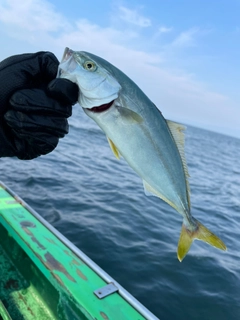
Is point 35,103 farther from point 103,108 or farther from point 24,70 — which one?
point 103,108

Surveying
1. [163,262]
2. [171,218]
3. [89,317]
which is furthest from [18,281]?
[171,218]

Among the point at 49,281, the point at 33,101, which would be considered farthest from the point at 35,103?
the point at 49,281

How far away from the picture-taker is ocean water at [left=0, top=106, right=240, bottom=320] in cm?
554

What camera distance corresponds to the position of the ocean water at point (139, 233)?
18.2 ft

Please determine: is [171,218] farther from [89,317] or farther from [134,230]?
[89,317]

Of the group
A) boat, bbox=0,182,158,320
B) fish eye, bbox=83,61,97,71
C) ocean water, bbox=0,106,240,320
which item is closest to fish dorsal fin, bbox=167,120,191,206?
fish eye, bbox=83,61,97,71

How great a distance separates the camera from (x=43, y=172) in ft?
37.3

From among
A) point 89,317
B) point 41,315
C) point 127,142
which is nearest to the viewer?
point 127,142

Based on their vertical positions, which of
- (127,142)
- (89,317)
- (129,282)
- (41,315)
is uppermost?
(127,142)

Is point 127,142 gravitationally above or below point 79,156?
above

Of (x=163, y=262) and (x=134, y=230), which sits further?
(x=134, y=230)

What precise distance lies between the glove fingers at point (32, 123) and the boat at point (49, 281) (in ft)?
6.23

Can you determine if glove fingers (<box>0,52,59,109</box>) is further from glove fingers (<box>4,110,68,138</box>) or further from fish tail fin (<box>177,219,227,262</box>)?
fish tail fin (<box>177,219,227,262</box>)

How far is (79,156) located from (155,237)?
382 inches
